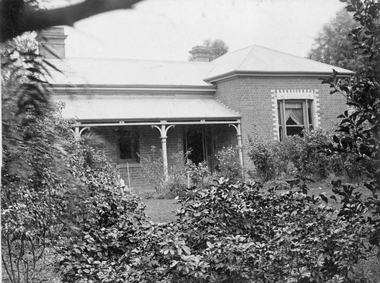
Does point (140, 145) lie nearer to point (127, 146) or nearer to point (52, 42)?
point (127, 146)

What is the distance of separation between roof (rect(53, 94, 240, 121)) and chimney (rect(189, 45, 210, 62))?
1.05 ft

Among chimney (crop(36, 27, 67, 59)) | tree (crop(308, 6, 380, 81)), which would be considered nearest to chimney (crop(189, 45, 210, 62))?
tree (crop(308, 6, 380, 81))

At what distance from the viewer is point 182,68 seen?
367cm

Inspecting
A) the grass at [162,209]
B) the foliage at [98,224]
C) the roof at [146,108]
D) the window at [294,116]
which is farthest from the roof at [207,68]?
the grass at [162,209]

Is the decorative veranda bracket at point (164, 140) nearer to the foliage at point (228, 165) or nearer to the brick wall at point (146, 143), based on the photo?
the brick wall at point (146, 143)

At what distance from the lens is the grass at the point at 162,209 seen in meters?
4.12

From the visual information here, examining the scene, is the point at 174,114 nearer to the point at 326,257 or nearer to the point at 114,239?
the point at 114,239

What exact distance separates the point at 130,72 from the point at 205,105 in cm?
78

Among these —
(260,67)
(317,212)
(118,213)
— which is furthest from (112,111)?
(317,212)

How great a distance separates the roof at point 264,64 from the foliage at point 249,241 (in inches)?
32.8

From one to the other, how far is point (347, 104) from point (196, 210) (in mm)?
1347

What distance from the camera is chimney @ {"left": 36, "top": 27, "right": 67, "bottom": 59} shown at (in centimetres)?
282

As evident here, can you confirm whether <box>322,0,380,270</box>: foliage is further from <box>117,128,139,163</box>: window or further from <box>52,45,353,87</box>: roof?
<box>117,128,139,163</box>: window

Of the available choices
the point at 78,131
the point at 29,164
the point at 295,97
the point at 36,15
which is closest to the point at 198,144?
the point at 295,97
